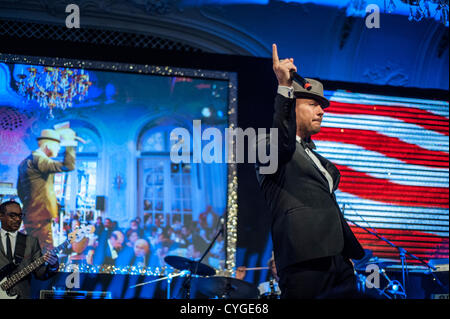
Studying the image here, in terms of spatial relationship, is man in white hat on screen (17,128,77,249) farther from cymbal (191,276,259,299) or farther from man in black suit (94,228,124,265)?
cymbal (191,276,259,299)

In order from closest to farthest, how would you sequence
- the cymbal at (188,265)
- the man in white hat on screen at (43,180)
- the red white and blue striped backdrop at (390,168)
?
1. the cymbal at (188,265)
2. the man in white hat on screen at (43,180)
3. the red white and blue striped backdrop at (390,168)

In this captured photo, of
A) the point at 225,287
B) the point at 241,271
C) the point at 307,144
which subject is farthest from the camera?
the point at 241,271

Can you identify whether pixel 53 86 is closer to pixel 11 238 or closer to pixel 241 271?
pixel 11 238

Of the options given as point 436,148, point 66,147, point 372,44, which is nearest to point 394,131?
point 436,148

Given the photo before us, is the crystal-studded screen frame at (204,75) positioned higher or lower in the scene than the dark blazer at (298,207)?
higher

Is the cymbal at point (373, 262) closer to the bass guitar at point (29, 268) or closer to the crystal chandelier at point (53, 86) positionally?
the bass guitar at point (29, 268)

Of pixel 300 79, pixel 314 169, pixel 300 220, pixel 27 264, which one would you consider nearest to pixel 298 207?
pixel 300 220

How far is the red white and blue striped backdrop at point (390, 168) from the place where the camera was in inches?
234

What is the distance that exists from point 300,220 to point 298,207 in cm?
6

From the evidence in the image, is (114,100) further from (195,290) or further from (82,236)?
(195,290)

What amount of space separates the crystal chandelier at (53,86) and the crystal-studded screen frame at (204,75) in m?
0.08

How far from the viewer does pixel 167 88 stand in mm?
5660

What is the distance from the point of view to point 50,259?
4.91 meters

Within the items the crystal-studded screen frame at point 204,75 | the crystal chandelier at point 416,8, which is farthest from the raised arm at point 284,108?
the crystal-studded screen frame at point 204,75
